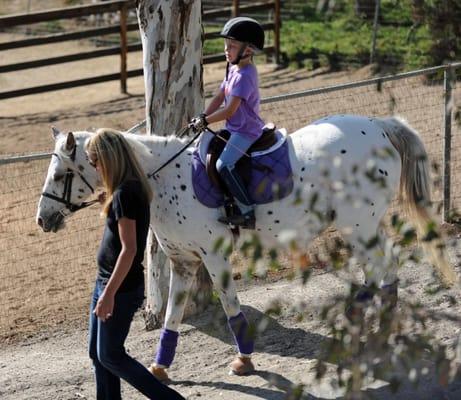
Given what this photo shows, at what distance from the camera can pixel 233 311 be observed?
613 cm

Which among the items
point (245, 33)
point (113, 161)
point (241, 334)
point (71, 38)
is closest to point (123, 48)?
point (71, 38)

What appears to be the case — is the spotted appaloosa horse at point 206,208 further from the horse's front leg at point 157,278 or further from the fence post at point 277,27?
the fence post at point 277,27

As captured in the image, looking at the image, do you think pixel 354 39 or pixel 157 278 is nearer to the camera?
pixel 157 278

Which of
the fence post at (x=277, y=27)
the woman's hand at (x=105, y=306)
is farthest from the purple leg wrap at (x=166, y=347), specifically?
the fence post at (x=277, y=27)

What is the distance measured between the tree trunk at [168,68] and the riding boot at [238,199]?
1198 millimetres

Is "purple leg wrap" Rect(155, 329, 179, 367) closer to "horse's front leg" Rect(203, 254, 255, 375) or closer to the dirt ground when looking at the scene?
the dirt ground

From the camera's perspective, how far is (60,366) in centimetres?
670

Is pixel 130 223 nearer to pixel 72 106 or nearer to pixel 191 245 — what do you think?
pixel 191 245

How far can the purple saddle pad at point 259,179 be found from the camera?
19.9 feet

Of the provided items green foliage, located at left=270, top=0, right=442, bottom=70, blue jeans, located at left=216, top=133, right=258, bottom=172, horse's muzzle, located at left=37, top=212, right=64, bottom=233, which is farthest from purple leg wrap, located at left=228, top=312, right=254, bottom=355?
green foliage, located at left=270, top=0, right=442, bottom=70

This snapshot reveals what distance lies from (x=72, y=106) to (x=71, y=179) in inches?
399

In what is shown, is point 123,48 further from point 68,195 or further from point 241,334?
point 241,334

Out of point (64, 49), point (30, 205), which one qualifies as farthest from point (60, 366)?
point (64, 49)

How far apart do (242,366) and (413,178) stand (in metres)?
1.70
